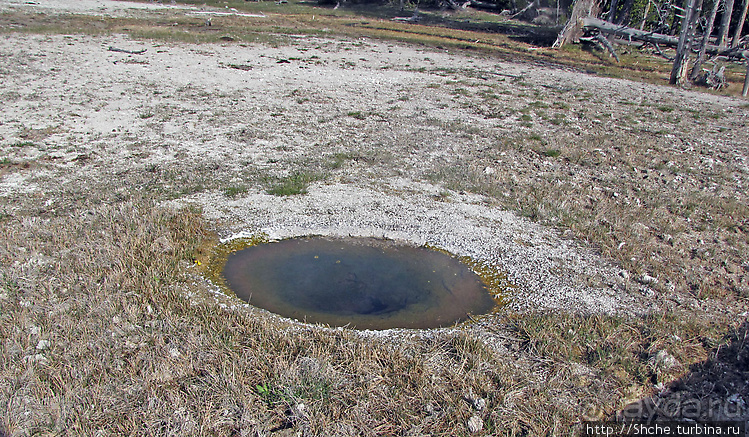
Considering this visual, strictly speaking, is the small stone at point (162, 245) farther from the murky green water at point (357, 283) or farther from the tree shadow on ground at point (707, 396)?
the tree shadow on ground at point (707, 396)

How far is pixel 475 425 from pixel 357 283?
1.94m

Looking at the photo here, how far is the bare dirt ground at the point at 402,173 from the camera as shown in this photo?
202 inches

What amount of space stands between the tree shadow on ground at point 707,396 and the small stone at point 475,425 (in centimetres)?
→ 97

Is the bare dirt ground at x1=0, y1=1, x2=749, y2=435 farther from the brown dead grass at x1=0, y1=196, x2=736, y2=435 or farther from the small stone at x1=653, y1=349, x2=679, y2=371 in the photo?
the small stone at x1=653, y1=349, x2=679, y2=371

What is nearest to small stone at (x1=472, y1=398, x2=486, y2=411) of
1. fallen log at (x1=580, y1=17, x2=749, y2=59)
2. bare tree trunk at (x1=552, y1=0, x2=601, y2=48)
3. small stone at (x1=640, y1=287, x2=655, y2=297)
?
small stone at (x1=640, y1=287, x2=655, y2=297)

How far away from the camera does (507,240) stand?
6000 mm

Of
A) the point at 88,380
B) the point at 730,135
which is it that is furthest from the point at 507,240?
the point at 730,135

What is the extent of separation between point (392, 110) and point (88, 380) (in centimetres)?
878

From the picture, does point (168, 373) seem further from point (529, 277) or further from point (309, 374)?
point (529, 277)

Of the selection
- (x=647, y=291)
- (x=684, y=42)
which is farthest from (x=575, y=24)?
(x=647, y=291)

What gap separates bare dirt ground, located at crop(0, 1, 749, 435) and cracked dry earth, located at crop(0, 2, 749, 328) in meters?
0.04

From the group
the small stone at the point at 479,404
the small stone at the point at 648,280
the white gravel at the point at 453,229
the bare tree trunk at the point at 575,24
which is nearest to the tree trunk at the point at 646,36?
the bare tree trunk at the point at 575,24

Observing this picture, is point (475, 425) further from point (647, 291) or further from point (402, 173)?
point (402, 173)

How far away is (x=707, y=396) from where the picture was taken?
150 inches
